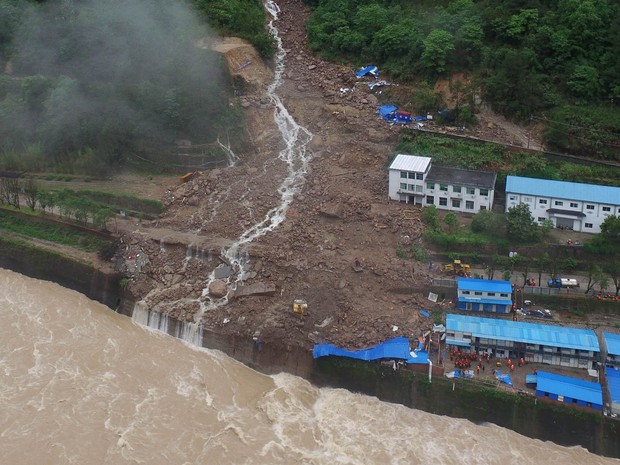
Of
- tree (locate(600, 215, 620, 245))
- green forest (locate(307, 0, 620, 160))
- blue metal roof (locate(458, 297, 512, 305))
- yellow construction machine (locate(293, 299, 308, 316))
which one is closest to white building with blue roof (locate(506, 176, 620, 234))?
tree (locate(600, 215, 620, 245))

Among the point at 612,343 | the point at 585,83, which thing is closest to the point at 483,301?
the point at 612,343

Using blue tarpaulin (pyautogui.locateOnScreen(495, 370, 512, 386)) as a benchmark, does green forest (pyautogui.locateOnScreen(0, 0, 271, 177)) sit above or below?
above

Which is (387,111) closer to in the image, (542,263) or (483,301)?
(542,263)

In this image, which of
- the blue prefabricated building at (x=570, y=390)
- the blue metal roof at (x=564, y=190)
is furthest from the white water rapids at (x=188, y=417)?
the blue metal roof at (x=564, y=190)

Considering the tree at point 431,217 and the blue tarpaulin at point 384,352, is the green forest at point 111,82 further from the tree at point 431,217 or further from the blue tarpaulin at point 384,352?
the blue tarpaulin at point 384,352

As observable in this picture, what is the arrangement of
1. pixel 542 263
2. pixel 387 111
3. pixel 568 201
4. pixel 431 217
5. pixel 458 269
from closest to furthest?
pixel 542 263, pixel 458 269, pixel 568 201, pixel 431 217, pixel 387 111

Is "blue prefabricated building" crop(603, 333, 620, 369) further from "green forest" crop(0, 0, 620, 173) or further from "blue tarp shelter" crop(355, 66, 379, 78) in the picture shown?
"blue tarp shelter" crop(355, 66, 379, 78)
